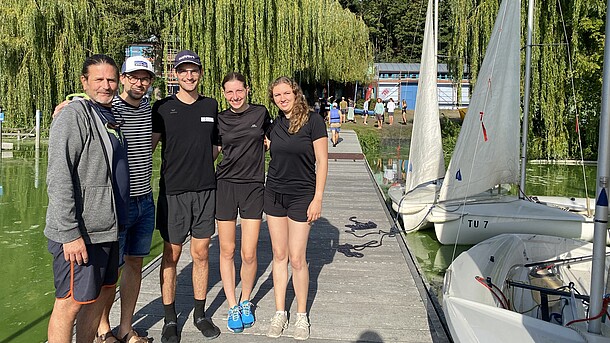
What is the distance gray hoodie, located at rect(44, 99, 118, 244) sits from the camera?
239 cm

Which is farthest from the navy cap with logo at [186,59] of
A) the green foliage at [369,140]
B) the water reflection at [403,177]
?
the green foliage at [369,140]

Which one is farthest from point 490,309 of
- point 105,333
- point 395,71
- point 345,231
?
point 395,71

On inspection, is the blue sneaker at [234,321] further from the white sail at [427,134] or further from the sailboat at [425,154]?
the white sail at [427,134]

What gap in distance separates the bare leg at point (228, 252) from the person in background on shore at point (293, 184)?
0.27 m

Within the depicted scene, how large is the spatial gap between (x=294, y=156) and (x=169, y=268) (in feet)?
3.39

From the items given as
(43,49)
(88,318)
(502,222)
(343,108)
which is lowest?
(502,222)

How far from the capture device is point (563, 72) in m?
14.2

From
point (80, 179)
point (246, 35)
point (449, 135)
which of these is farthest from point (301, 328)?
point (449, 135)

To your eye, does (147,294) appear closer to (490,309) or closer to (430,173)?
(490,309)

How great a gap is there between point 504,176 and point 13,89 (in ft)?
49.7

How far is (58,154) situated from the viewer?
7.87 ft

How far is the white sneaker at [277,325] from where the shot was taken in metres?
3.38

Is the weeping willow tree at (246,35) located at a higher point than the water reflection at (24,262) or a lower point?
higher

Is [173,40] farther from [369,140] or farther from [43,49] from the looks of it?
[369,140]
